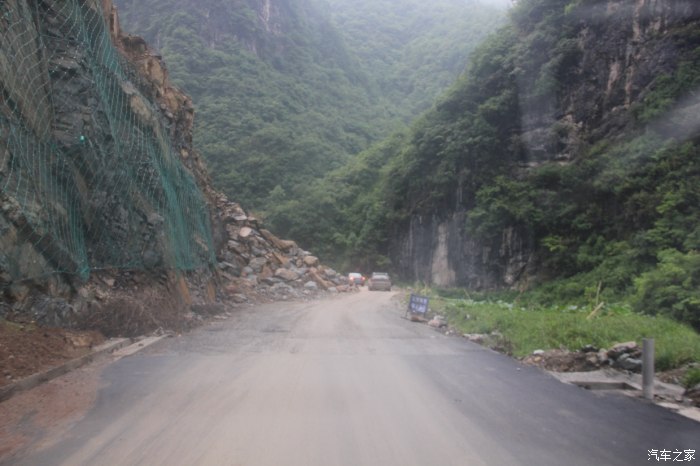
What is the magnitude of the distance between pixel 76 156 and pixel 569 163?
1184 inches

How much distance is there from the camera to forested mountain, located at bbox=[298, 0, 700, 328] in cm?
2578

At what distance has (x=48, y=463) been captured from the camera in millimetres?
4598

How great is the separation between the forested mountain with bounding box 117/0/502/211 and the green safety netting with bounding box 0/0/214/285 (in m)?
41.4

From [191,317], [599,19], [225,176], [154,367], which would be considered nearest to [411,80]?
[225,176]

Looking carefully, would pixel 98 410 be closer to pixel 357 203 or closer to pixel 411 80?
pixel 357 203

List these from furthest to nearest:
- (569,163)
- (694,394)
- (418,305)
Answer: (569,163) → (418,305) → (694,394)

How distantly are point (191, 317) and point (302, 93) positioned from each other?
2526 inches

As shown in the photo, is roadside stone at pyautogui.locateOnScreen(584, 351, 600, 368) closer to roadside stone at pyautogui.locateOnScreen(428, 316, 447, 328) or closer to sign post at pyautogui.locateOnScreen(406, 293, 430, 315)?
roadside stone at pyautogui.locateOnScreen(428, 316, 447, 328)

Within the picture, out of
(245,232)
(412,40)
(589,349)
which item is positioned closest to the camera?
(589,349)

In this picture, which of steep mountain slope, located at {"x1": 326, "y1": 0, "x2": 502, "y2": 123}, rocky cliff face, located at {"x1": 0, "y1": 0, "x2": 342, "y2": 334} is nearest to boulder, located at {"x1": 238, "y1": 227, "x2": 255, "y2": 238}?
rocky cliff face, located at {"x1": 0, "y1": 0, "x2": 342, "y2": 334}

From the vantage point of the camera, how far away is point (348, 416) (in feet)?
19.9

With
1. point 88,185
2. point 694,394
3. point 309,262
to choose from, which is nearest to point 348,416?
point 694,394

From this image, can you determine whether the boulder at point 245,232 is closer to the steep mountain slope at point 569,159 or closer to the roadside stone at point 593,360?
the steep mountain slope at point 569,159

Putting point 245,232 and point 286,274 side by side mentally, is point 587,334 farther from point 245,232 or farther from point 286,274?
point 245,232
